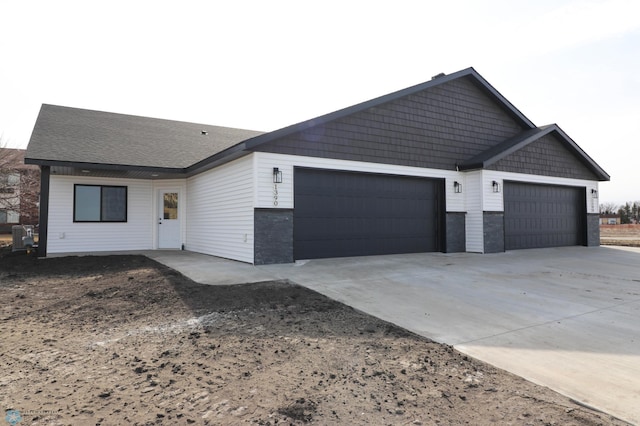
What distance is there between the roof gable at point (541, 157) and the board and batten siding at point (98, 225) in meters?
11.5

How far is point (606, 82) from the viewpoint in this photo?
391 inches

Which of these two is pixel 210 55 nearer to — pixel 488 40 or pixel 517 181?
pixel 488 40

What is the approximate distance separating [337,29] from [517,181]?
881 centimetres

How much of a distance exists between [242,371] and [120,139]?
41.3ft

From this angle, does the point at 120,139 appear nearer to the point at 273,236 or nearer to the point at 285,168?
the point at 285,168

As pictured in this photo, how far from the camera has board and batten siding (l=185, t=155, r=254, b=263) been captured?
888 centimetres

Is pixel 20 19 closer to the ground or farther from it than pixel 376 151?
farther from it

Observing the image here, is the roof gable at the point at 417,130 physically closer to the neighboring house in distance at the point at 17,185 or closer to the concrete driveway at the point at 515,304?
the concrete driveway at the point at 515,304

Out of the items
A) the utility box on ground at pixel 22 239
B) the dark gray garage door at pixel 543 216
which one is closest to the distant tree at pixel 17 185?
the utility box on ground at pixel 22 239

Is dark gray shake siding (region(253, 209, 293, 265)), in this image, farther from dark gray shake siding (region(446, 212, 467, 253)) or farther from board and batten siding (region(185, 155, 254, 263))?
dark gray shake siding (region(446, 212, 467, 253))

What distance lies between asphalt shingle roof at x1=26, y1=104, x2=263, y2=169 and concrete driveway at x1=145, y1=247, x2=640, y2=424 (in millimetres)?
4009

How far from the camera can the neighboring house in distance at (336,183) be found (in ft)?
30.2

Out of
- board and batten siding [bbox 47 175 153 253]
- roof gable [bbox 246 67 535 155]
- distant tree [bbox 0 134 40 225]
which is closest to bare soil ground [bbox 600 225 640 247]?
roof gable [bbox 246 67 535 155]

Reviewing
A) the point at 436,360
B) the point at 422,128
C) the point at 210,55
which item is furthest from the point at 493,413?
the point at 422,128
